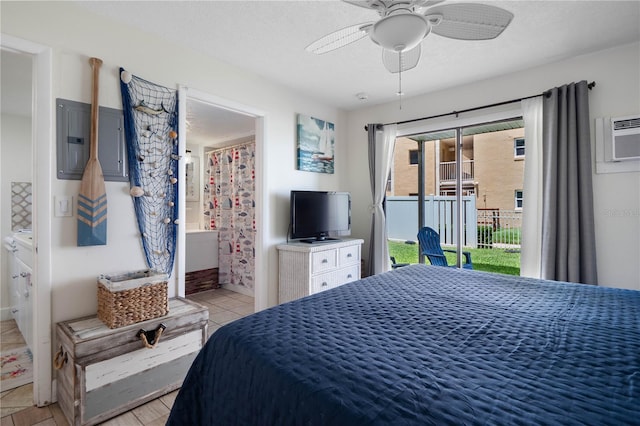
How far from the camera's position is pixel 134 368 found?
6.31 ft

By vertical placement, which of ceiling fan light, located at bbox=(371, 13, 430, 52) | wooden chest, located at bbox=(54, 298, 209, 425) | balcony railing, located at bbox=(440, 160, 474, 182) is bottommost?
wooden chest, located at bbox=(54, 298, 209, 425)

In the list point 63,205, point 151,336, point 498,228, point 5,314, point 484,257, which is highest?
point 63,205

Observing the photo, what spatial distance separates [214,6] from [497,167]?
3544 mm

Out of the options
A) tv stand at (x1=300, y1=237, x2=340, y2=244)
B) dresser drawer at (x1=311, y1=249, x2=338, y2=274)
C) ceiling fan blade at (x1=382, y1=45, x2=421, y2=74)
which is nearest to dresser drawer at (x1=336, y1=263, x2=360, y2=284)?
dresser drawer at (x1=311, y1=249, x2=338, y2=274)

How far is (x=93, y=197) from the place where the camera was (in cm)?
201

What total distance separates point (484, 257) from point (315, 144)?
2.79 metres

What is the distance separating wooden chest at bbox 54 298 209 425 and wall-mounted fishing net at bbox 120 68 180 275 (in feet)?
1.74

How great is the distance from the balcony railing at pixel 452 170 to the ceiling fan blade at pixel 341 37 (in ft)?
7.71

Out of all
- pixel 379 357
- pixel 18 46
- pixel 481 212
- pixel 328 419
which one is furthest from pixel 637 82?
pixel 18 46

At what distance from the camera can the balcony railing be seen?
367 cm

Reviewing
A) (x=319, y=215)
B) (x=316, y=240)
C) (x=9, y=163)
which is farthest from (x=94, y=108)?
(x=9, y=163)

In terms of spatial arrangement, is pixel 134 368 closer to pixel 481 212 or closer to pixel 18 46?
pixel 18 46

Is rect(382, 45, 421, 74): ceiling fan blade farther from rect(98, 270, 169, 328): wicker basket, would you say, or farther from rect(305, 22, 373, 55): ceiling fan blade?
rect(98, 270, 169, 328): wicker basket

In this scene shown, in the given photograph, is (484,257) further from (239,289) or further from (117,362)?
(117,362)
